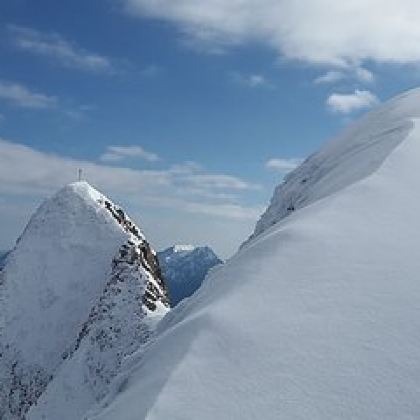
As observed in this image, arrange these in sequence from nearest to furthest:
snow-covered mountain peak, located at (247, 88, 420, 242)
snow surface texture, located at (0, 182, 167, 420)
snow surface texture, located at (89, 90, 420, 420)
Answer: snow surface texture, located at (89, 90, 420, 420)
snow-covered mountain peak, located at (247, 88, 420, 242)
snow surface texture, located at (0, 182, 167, 420)

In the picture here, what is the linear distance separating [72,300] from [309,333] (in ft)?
197

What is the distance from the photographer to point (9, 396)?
200ft

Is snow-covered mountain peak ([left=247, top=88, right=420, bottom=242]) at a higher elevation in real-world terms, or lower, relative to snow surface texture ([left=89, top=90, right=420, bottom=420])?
higher

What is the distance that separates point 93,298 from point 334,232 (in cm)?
5608

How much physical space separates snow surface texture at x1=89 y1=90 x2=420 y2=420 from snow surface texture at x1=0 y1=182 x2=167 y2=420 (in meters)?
40.2

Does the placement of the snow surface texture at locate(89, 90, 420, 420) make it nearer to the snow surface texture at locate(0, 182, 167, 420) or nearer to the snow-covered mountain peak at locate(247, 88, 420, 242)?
the snow-covered mountain peak at locate(247, 88, 420, 242)

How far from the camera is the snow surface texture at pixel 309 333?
28.5 ft

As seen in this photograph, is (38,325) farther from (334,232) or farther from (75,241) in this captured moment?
(334,232)

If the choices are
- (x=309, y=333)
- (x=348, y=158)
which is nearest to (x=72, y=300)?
(x=348, y=158)

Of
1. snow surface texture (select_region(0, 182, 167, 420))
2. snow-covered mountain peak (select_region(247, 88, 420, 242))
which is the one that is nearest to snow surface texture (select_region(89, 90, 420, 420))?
snow-covered mountain peak (select_region(247, 88, 420, 242))

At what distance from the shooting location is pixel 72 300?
6769 centimetres

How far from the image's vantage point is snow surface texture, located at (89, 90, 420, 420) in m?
8.69

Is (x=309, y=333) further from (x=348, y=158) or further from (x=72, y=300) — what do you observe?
(x=72, y=300)

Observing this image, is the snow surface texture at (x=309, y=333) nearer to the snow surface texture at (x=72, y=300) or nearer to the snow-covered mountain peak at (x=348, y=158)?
the snow-covered mountain peak at (x=348, y=158)
